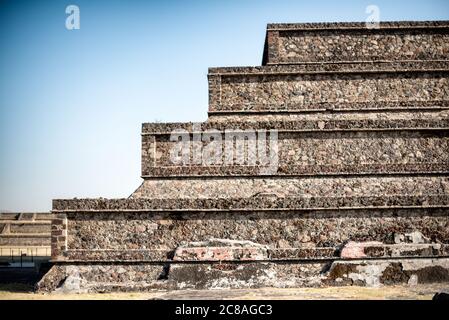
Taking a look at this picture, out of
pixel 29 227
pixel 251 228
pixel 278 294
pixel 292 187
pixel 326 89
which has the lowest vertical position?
pixel 29 227

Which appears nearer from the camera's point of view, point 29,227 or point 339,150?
point 339,150

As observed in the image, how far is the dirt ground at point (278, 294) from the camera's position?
9438 millimetres

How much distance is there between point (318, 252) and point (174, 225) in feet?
10.5

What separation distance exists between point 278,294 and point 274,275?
3.48ft

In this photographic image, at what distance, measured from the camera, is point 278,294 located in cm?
986

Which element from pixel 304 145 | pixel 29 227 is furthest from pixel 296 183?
pixel 29 227

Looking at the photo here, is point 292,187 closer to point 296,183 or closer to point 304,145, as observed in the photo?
point 296,183

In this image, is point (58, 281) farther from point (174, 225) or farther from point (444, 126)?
point (444, 126)

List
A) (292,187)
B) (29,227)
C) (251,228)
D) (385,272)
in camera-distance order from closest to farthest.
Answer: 1. (385,272)
2. (251,228)
3. (292,187)
4. (29,227)

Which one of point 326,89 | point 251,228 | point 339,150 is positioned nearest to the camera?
point 251,228

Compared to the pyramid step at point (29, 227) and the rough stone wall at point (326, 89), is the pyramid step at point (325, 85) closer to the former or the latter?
the rough stone wall at point (326, 89)

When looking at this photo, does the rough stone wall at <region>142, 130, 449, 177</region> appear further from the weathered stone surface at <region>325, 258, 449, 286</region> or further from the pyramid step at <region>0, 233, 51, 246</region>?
the pyramid step at <region>0, 233, 51, 246</region>

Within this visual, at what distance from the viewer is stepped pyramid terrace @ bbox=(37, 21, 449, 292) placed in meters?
11.0
